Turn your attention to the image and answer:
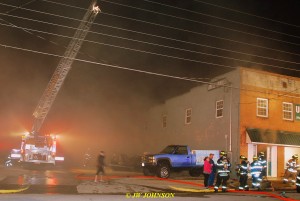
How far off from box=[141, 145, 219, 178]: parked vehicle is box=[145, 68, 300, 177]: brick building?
2843 mm

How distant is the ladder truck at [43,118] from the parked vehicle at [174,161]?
593 cm

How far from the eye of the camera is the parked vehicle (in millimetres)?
18484

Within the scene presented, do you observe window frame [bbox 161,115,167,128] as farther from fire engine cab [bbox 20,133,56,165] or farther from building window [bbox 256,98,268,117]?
fire engine cab [bbox 20,133,56,165]

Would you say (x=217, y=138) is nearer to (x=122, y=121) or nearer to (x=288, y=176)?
(x=288, y=176)

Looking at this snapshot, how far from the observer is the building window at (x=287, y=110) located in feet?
73.8

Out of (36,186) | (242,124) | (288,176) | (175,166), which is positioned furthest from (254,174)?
(36,186)

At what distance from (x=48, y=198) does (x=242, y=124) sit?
1349 cm

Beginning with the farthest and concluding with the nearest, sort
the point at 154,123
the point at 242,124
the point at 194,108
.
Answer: the point at 154,123 → the point at 194,108 → the point at 242,124

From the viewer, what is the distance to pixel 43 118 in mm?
23266

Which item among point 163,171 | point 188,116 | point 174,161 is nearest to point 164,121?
point 188,116

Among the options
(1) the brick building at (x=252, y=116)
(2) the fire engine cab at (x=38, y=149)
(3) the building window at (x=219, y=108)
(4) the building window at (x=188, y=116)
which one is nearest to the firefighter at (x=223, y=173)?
(1) the brick building at (x=252, y=116)

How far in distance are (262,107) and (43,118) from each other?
13277 millimetres

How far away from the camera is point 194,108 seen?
85.4ft

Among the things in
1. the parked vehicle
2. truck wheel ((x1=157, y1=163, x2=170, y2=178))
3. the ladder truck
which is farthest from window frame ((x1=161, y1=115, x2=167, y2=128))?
truck wheel ((x1=157, y1=163, x2=170, y2=178))
